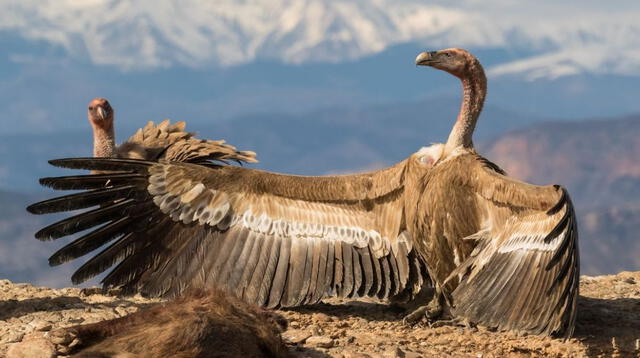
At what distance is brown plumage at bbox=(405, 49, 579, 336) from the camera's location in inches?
364

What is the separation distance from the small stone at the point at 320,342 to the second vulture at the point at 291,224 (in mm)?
1691

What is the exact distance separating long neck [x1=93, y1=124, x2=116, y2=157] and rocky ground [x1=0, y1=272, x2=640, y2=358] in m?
3.78

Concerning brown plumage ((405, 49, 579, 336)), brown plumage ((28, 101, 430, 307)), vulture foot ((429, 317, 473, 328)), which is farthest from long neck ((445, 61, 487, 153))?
vulture foot ((429, 317, 473, 328))

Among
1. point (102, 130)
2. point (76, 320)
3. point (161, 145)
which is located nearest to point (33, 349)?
point (76, 320)

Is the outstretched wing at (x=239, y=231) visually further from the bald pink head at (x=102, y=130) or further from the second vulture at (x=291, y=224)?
the bald pink head at (x=102, y=130)

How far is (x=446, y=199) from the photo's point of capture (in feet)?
33.9

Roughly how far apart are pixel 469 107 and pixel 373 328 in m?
2.57

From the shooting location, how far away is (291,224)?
11.0 metres

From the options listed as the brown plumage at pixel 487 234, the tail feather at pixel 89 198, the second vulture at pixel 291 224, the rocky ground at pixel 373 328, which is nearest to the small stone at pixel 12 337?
the rocky ground at pixel 373 328

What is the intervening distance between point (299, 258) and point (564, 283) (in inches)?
116

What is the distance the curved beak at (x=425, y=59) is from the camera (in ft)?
36.8

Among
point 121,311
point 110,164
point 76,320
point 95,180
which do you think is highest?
point 110,164

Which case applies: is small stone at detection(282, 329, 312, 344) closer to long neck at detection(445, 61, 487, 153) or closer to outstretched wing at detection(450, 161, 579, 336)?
outstretched wing at detection(450, 161, 579, 336)

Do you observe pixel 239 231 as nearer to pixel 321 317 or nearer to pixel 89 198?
pixel 321 317
